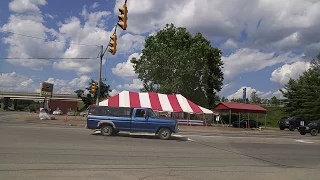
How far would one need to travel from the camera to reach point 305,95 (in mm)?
63344

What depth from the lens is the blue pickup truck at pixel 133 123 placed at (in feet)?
70.0

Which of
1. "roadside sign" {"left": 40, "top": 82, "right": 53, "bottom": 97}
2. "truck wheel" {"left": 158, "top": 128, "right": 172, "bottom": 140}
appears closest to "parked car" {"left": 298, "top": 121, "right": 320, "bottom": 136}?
"truck wheel" {"left": 158, "top": 128, "right": 172, "bottom": 140}

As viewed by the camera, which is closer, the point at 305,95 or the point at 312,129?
the point at 312,129

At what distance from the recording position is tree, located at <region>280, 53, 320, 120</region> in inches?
2397

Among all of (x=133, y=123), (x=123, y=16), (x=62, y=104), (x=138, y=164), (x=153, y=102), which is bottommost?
(x=138, y=164)

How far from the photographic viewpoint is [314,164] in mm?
13758

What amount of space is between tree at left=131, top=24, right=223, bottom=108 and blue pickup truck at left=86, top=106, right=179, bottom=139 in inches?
1285

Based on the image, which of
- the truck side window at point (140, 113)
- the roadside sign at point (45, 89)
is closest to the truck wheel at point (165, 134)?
the truck side window at point (140, 113)

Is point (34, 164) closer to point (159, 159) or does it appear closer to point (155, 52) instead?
point (159, 159)

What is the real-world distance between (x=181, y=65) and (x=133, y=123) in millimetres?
34567

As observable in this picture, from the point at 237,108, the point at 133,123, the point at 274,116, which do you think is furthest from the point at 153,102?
the point at 274,116

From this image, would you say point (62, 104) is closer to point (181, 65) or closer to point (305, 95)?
point (181, 65)

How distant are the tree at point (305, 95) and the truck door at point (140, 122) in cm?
4615

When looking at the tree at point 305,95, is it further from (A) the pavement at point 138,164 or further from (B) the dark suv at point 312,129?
(A) the pavement at point 138,164
